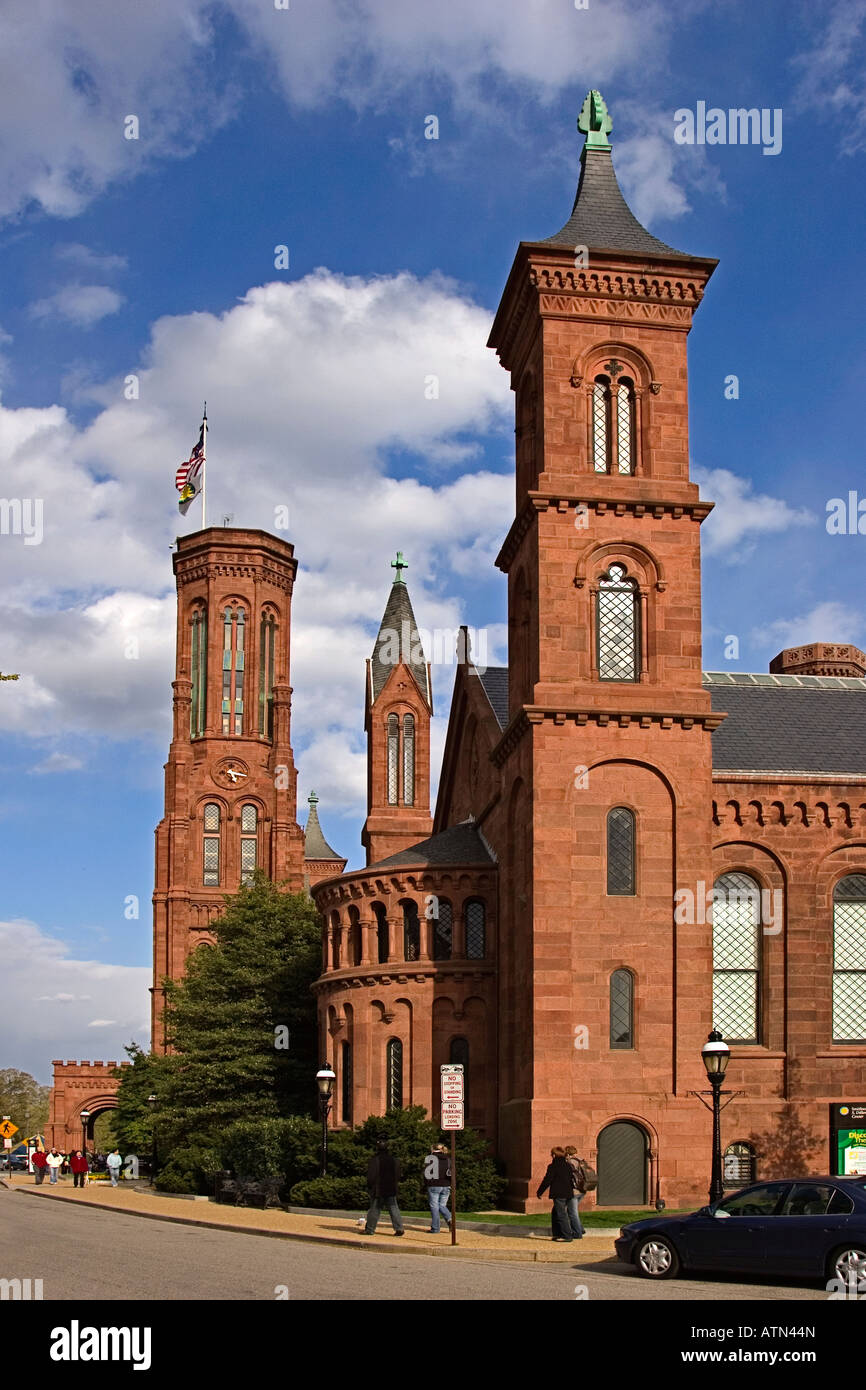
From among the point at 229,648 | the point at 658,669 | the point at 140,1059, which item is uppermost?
the point at 229,648

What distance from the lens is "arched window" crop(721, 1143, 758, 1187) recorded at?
3556 cm

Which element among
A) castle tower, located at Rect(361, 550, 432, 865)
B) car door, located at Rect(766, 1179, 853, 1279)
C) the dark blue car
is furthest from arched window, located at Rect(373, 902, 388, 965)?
castle tower, located at Rect(361, 550, 432, 865)

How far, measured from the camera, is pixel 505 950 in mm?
38875

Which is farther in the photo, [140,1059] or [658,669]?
[140,1059]

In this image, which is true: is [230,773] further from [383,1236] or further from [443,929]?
[383,1236]

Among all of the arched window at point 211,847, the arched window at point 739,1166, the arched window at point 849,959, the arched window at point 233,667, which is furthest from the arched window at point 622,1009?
the arched window at point 233,667

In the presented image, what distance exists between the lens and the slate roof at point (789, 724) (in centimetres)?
4016

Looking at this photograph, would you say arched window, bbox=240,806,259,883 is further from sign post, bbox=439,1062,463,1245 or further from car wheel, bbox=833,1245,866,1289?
car wheel, bbox=833,1245,866,1289

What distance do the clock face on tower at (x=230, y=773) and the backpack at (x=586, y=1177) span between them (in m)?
68.0

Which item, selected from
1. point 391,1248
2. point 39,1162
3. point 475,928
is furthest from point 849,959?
point 39,1162

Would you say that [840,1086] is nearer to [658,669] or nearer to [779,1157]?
[779,1157]

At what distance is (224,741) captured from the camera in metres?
100

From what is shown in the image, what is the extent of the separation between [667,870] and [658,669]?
4.62 m

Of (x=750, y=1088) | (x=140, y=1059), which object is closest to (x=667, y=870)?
(x=750, y=1088)
